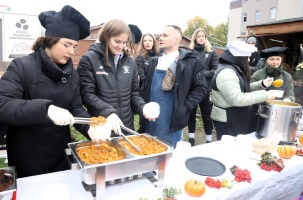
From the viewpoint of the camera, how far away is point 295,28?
5.75 m

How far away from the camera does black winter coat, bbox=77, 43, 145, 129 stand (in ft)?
6.27

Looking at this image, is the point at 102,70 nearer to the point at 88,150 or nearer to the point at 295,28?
the point at 88,150

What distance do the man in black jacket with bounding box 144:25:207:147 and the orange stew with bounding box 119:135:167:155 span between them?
0.97m

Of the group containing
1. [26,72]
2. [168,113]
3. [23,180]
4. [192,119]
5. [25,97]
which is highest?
[26,72]

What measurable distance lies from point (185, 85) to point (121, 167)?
1466 millimetres

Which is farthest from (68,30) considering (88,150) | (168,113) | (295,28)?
(295,28)

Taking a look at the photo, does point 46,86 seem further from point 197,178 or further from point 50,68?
point 197,178

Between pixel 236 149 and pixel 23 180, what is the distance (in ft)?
5.04

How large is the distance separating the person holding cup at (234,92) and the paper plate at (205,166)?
29.4 inches

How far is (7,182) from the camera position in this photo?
1.08 m

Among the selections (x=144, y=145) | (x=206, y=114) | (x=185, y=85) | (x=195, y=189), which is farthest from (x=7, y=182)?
(x=206, y=114)

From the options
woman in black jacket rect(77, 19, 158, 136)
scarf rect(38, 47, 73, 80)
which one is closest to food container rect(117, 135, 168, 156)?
woman in black jacket rect(77, 19, 158, 136)

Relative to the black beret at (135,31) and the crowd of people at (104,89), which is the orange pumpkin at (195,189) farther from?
the black beret at (135,31)

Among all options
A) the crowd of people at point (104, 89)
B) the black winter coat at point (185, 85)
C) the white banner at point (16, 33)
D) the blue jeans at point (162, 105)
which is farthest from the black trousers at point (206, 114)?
the white banner at point (16, 33)
